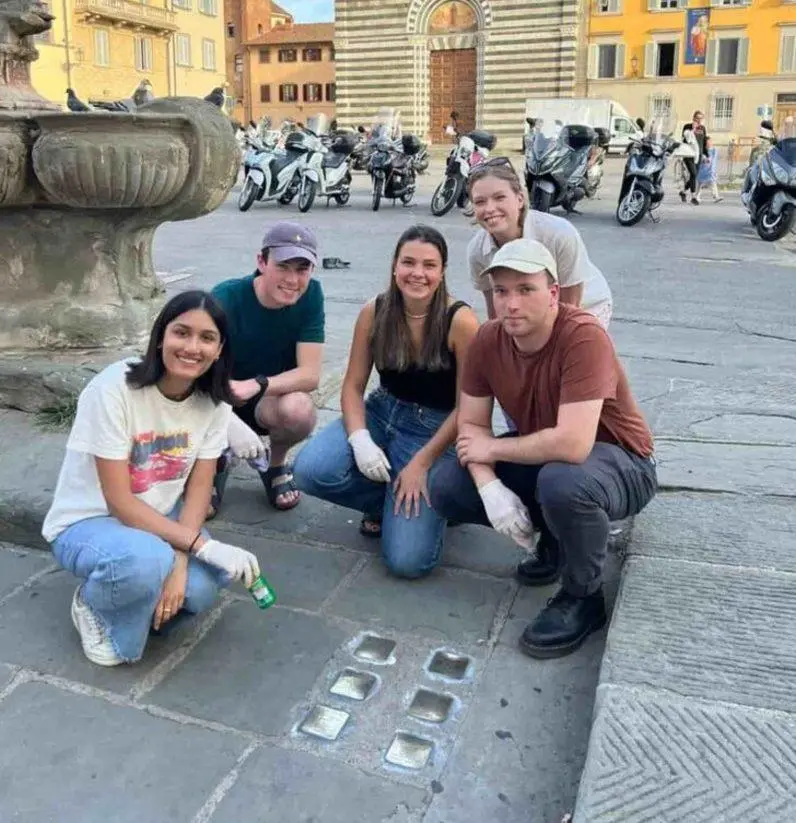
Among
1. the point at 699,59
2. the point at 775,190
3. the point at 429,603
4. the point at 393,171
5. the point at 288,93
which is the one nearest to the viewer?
the point at 429,603

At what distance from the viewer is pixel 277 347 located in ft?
11.7

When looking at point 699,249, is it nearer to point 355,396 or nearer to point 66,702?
point 355,396

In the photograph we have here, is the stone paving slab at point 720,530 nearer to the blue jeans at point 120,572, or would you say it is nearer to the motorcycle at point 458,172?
the blue jeans at point 120,572

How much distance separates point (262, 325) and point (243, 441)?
1.94 ft

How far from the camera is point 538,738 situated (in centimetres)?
229

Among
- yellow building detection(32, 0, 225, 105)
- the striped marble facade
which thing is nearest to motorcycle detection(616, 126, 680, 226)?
the striped marble facade

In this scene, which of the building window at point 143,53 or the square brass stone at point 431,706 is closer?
the square brass stone at point 431,706

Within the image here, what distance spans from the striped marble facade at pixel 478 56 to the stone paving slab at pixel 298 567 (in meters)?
37.1

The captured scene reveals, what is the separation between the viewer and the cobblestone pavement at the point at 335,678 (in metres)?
2.10

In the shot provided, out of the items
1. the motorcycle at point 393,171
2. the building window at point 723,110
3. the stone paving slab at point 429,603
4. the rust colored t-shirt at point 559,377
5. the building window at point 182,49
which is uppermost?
the building window at point 182,49

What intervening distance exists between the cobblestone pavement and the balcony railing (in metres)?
46.1

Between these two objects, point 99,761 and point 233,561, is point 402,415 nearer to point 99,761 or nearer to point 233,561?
point 233,561

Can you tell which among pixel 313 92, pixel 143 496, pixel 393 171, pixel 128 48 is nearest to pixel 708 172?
pixel 393 171

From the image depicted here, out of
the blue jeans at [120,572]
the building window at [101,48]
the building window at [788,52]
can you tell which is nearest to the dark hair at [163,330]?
the blue jeans at [120,572]
